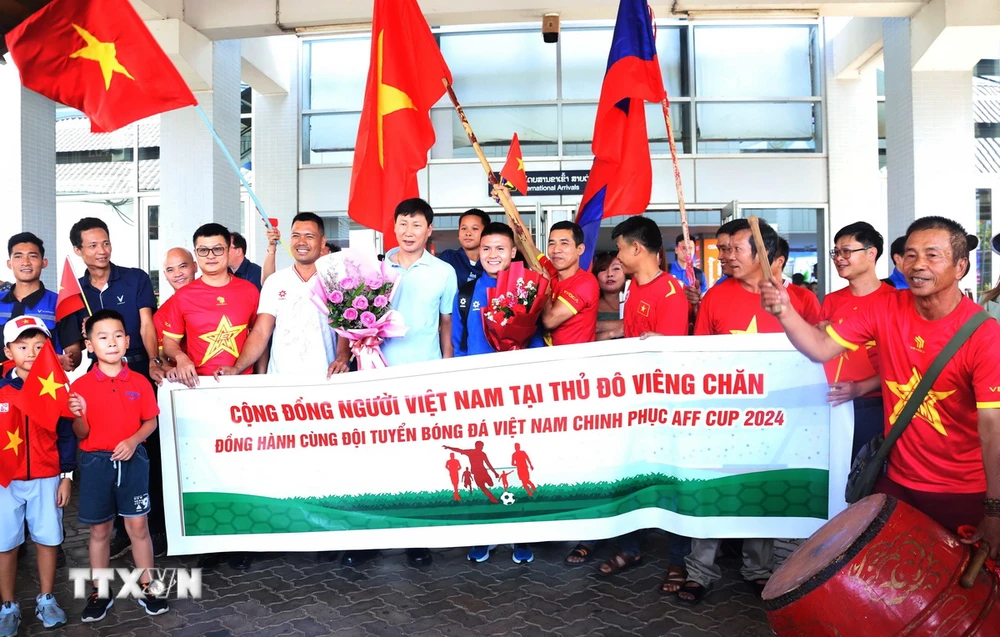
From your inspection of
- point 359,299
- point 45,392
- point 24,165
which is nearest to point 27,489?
point 45,392

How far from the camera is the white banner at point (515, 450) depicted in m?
3.51

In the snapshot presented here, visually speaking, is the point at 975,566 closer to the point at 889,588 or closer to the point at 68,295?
the point at 889,588

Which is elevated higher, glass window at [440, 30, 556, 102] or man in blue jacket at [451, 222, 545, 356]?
glass window at [440, 30, 556, 102]

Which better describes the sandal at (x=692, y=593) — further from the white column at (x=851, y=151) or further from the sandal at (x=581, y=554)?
the white column at (x=851, y=151)

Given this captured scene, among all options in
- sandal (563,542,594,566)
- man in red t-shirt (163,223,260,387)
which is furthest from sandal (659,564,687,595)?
man in red t-shirt (163,223,260,387)

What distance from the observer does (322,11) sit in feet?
27.8

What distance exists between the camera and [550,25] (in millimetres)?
8453

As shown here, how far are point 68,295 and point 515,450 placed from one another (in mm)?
2630

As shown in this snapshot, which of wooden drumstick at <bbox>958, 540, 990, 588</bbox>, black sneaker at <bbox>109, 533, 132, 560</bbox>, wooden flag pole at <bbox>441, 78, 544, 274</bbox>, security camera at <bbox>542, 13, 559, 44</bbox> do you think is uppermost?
security camera at <bbox>542, 13, 559, 44</bbox>

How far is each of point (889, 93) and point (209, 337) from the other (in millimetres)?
8446

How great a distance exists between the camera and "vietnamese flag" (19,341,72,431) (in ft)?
11.0

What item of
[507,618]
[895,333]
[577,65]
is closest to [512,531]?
[507,618]

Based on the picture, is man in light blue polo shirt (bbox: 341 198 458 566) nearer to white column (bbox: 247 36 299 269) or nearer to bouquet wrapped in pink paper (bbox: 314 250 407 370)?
bouquet wrapped in pink paper (bbox: 314 250 407 370)

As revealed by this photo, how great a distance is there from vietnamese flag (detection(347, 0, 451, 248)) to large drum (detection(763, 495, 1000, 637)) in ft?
9.68
